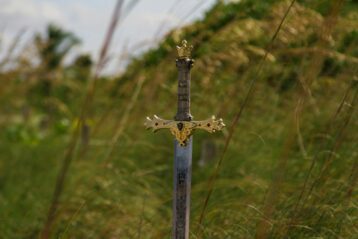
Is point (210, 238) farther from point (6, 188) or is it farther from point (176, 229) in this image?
point (6, 188)

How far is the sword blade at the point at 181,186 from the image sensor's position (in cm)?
141

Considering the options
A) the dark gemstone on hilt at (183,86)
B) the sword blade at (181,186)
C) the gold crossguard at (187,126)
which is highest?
the dark gemstone on hilt at (183,86)

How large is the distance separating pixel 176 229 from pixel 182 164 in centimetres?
15

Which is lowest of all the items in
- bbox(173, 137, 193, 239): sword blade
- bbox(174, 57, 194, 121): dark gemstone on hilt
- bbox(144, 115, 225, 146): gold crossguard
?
bbox(173, 137, 193, 239): sword blade

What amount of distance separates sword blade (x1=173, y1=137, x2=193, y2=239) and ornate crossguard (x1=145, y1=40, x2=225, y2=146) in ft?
0.07

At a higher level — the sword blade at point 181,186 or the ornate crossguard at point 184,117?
the ornate crossguard at point 184,117

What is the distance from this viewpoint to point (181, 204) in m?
1.43

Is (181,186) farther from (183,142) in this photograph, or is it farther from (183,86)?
(183,86)

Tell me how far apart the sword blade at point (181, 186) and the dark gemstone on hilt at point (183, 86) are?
0.07m

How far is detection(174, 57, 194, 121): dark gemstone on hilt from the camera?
1414 mm

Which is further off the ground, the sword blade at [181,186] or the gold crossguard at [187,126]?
the gold crossguard at [187,126]

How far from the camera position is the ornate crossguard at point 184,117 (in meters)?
1.42

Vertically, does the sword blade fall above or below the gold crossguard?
below

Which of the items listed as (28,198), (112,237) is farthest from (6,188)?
(112,237)
